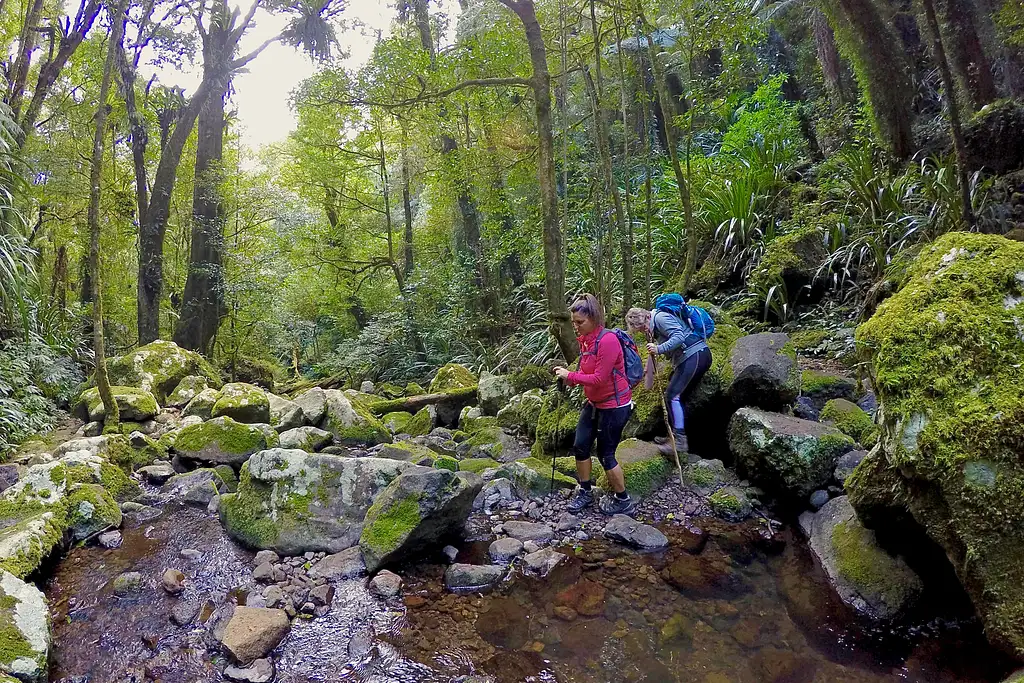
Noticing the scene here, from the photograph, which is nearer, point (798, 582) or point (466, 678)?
point (466, 678)

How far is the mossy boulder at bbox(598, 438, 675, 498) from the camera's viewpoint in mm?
4984

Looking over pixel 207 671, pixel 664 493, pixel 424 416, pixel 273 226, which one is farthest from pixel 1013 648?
pixel 273 226

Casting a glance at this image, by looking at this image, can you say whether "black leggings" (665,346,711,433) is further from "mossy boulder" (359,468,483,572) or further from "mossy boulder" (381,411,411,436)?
"mossy boulder" (381,411,411,436)

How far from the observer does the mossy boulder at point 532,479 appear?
206 inches

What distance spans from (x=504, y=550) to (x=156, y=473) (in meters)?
4.14

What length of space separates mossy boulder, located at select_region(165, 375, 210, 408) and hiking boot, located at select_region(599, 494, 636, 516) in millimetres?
8222

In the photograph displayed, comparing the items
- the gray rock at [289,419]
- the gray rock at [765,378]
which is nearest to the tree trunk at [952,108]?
the gray rock at [765,378]

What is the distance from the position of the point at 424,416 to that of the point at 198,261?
8.88 metres

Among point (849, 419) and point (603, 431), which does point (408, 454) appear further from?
point (849, 419)

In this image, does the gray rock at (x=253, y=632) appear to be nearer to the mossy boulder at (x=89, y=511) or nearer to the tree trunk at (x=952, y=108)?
the mossy boulder at (x=89, y=511)

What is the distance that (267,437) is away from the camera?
643cm

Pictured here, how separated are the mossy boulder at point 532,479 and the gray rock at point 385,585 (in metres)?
1.70

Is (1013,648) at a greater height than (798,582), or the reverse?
(1013,648)

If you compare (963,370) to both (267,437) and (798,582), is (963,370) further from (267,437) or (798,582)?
(267,437)
